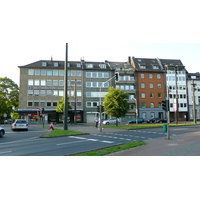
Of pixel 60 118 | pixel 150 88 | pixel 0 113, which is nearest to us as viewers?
pixel 60 118

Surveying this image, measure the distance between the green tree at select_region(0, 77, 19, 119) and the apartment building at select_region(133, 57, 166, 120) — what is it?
36042 mm

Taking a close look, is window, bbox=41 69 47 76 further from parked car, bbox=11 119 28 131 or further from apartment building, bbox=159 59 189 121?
apartment building, bbox=159 59 189 121

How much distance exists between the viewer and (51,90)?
184 feet

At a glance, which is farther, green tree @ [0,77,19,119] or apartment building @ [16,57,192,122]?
green tree @ [0,77,19,119]

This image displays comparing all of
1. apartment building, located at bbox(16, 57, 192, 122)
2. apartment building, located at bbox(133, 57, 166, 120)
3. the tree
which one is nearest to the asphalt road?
the tree

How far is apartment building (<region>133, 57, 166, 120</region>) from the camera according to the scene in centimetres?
6022

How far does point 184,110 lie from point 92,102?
1049 inches

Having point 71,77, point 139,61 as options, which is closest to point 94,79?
point 71,77

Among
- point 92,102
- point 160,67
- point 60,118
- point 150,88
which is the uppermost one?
point 160,67

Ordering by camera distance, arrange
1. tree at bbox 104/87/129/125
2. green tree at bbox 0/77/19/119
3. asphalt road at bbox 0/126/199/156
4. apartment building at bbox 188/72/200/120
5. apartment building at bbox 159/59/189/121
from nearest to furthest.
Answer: asphalt road at bbox 0/126/199/156, tree at bbox 104/87/129/125, green tree at bbox 0/77/19/119, apartment building at bbox 159/59/189/121, apartment building at bbox 188/72/200/120

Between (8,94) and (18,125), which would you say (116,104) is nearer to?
(18,125)

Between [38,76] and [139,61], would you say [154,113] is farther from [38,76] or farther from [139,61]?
[38,76]

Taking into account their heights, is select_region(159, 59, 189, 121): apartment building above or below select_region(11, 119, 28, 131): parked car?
above

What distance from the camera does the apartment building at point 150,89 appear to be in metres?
60.2
